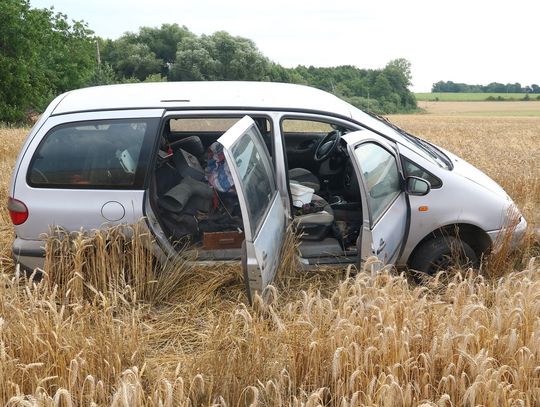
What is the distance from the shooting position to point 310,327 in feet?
9.41

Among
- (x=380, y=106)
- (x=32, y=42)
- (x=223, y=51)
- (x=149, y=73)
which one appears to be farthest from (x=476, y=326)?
(x=380, y=106)

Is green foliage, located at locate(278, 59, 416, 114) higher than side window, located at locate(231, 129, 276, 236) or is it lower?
higher

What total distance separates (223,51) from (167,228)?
4889 cm

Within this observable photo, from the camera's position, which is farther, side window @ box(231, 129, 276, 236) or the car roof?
the car roof

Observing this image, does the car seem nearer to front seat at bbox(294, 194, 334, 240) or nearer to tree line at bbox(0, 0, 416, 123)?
front seat at bbox(294, 194, 334, 240)

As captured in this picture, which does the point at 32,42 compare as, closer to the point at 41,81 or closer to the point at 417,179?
the point at 41,81

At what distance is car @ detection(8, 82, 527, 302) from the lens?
13.2ft

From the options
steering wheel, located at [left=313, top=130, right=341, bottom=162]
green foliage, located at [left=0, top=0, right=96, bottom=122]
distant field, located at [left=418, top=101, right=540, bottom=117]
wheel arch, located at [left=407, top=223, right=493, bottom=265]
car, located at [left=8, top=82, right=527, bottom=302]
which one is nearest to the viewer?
car, located at [left=8, top=82, right=527, bottom=302]

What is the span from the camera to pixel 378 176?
4.09 metres

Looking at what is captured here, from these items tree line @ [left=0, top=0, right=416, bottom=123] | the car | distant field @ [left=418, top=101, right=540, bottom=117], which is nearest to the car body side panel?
the car

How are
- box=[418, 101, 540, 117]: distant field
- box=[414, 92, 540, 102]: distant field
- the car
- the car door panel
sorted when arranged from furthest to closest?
1. box=[414, 92, 540, 102]: distant field
2. box=[418, 101, 540, 117]: distant field
3. the car door panel
4. the car

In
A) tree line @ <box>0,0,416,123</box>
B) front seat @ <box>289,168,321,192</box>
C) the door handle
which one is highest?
tree line @ <box>0,0,416,123</box>

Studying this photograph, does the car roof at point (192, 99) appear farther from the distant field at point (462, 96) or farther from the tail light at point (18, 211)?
the distant field at point (462, 96)

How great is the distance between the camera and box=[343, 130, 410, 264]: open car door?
12.3 ft
